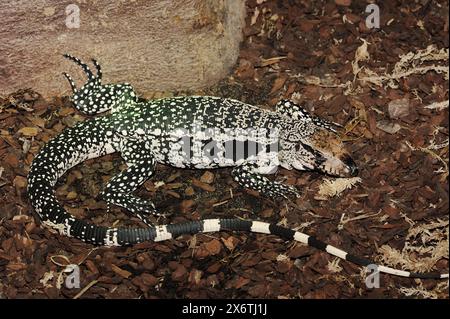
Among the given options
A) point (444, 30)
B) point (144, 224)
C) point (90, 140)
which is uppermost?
point (444, 30)

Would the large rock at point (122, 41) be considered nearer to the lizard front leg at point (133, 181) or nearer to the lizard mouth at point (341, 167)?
the lizard front leg at point (133, 181)

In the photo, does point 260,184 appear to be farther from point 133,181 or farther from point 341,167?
point 133,181

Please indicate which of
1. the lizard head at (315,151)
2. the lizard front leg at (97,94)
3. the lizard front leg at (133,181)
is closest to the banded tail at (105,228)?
the lizard front leg at (133,181)

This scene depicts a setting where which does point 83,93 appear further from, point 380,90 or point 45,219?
point 380,90

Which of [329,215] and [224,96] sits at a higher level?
[224,96]

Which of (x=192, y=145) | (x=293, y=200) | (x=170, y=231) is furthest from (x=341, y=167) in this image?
(x=170, y=231)

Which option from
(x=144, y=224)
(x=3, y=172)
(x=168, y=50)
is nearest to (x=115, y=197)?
(x=144, y=224)
